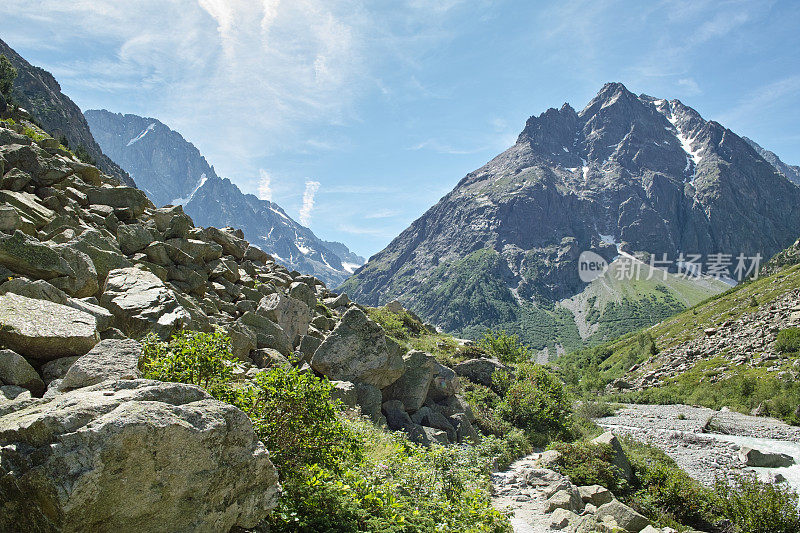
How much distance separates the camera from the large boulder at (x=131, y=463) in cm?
519

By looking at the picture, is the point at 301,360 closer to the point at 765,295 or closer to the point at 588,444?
the point at 588,444

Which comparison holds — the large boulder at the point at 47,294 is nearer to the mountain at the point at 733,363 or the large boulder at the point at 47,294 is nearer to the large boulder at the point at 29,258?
the large boulder at the point at 29,258

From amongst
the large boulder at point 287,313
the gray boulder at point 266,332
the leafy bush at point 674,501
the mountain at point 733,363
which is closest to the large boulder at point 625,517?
the leafy bush at point 674,501

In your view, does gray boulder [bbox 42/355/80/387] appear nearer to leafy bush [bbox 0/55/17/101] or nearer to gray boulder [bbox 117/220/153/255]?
gray boulder [bbox 117/220/153/255]

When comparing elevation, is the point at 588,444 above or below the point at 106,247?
below

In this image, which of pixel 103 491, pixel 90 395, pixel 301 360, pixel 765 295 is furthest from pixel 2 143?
pixel 765 295

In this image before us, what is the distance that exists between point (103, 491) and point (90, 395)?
151 cm

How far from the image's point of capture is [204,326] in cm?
1609

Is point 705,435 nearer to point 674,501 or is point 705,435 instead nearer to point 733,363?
point 674,501

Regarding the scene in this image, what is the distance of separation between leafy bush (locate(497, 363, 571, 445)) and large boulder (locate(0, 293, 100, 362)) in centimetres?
2706

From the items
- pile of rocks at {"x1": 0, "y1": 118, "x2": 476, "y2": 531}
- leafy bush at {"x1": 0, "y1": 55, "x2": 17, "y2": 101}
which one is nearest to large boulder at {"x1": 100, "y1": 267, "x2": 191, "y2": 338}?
pile of rocks at {"x1": 0, "y1": 118, "x2": 476, "y2": 531}

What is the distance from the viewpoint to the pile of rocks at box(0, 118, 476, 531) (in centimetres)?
544

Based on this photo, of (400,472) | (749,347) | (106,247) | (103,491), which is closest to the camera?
(103,491)

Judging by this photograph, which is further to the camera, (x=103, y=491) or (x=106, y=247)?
(x=106, y=247)
